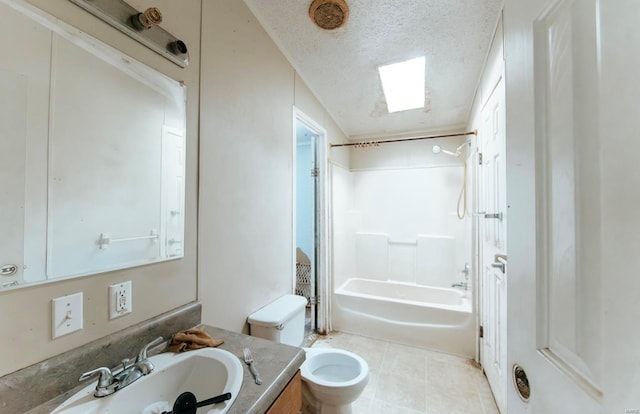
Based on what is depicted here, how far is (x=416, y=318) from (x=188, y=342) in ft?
7.18

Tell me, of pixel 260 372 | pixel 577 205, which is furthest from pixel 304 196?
pixel 577 205

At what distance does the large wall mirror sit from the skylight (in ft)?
5.69

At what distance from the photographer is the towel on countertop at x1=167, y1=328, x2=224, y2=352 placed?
981 millimetres

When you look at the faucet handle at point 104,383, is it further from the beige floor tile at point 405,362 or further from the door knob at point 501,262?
the beige floor tile at point 405,362

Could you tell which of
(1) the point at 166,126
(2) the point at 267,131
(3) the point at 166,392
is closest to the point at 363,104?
(2) the point at 267,131

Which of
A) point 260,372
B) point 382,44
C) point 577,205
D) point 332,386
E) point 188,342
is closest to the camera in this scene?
point 577,205

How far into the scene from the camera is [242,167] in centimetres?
151

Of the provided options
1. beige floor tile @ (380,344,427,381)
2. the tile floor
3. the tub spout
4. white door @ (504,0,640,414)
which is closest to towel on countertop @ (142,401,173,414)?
white door @ (504,0,640,414)

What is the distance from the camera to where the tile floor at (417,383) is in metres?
1.74

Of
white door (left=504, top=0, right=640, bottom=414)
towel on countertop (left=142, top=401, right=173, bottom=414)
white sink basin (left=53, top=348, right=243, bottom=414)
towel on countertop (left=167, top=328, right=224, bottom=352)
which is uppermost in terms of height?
white door (left=504, top=0, right=640, bottom=414)

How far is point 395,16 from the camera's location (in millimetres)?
1536

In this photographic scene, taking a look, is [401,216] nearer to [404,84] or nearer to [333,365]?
[404,84]

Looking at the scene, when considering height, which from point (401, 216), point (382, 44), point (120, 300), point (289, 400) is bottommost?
point (289, 400)

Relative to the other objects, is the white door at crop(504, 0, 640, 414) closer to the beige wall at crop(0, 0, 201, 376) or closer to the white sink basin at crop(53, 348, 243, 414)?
the white sink basin at crop(53, 348, 243, 414)
